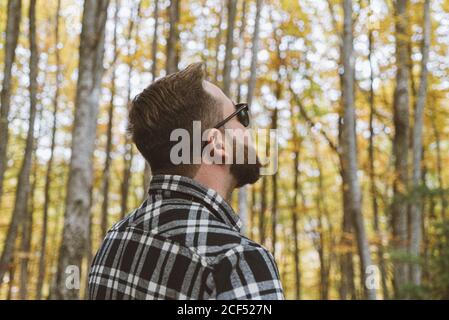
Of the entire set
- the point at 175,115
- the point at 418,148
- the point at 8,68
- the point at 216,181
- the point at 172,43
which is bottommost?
the point at 216,181

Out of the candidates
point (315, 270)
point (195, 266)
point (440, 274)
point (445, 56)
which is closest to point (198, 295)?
point (195, 266)

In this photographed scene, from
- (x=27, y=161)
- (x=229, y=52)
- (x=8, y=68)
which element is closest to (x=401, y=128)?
(x=229, y=52)

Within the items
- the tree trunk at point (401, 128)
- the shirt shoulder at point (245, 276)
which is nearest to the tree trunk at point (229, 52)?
the tree trunk at point (401, 128)

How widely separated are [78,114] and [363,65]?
7594 millimetres

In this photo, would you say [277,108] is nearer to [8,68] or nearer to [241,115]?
[8,68]

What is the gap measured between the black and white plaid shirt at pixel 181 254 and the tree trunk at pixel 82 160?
399 centimetres

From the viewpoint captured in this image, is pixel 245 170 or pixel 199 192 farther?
pixel 245 170

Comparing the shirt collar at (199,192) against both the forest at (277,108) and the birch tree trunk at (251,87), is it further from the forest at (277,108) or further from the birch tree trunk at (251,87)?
the birch tree trunk at (251,87)

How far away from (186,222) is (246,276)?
212 mm

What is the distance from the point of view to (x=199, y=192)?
4.19 ft

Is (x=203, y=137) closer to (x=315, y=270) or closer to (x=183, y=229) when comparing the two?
(x=183, y=229)

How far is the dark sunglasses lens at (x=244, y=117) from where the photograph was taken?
1.58m

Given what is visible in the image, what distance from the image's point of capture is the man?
105cm
